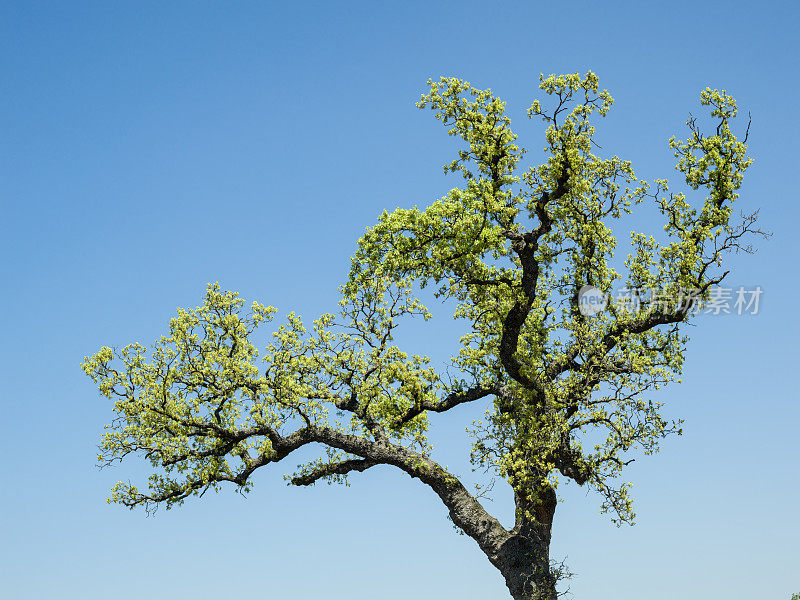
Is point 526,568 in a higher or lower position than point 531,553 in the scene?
lower

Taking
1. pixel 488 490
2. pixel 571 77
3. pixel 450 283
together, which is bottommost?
pixel 488 490

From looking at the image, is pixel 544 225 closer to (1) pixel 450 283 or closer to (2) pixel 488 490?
(1) pixel 450 283

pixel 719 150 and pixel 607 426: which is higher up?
pixel 719 150

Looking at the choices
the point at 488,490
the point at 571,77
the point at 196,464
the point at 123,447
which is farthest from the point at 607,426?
the point at 123,447

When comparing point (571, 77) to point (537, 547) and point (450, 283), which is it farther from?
point (537, 547)

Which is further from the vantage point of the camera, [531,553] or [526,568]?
[531,553]

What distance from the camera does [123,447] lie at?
840 inches

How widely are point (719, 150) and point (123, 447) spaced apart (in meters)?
18.6

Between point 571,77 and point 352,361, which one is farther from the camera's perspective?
point 352,361

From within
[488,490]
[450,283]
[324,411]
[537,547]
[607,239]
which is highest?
[607,239]

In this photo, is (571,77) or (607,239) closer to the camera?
(571,77)

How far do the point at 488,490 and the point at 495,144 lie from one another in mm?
9650

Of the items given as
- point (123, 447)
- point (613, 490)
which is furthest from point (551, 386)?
point (123, 447)

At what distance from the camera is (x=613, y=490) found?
2094cm
